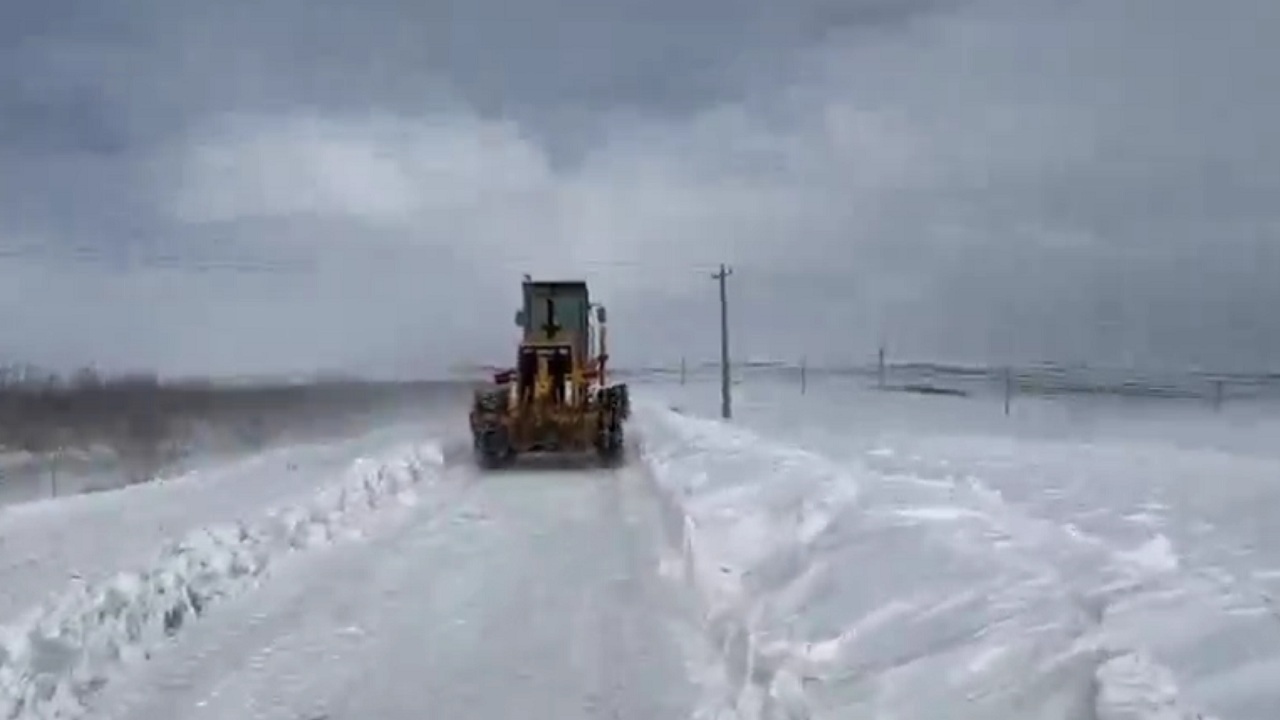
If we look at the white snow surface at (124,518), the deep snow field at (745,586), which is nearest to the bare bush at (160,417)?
the white snow surface at (124,518)

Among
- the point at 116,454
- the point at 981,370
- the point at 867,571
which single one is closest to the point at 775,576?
the point at 867,571

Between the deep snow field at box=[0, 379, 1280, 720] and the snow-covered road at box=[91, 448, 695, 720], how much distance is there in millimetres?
43

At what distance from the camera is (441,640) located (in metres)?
9.80

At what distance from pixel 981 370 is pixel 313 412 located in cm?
4745

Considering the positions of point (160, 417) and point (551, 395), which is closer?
point (551, 395)

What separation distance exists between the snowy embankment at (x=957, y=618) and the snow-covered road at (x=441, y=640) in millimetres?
560

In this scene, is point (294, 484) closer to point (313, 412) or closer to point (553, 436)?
point (553, 436)

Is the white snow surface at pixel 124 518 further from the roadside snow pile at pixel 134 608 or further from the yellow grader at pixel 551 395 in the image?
the yellow grader at pixel 551 395

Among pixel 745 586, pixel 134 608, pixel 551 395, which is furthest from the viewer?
pixel 551 395

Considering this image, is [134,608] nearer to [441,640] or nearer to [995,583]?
[441,640]

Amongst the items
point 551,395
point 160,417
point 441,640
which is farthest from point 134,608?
point 160,417

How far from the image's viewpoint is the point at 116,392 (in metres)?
73.1

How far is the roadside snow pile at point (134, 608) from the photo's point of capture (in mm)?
8219

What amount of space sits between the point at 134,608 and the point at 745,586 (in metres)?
4.60
